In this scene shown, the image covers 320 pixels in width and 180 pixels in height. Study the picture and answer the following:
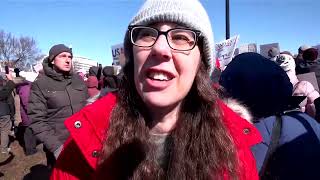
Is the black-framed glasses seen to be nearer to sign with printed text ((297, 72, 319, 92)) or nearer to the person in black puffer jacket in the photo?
the person in black puffer jacket

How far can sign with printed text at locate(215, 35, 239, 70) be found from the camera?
845 centimetres

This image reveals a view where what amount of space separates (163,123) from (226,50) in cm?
731

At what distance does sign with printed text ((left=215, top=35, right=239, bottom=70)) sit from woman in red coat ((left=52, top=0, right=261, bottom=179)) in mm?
6836

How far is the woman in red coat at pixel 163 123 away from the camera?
152 cm

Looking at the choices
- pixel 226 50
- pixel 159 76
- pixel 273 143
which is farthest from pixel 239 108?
pixel 226 50

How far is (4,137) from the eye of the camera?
24.5 ft

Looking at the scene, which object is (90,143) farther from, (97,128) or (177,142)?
(177,142)

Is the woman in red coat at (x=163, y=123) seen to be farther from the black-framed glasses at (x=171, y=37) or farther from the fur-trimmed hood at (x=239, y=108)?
the fur-trimmed hood at (x=239, y=108)

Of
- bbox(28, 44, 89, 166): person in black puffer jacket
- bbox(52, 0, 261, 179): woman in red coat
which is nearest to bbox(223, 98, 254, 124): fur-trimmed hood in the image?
bbox(52, 0, 261, 179): woman in red coat

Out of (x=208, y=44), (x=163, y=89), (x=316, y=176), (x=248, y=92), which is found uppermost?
(x=208, y=44)

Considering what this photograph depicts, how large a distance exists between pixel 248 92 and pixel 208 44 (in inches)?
23.9

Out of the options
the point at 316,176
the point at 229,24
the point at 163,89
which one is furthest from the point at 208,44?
the point at 229,24

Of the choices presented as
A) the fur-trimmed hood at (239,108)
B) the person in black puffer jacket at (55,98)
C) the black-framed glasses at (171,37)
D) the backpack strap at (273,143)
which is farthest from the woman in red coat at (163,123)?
the person in black puffer jacket at (55,98)

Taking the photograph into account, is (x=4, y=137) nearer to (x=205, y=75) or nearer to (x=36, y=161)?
(x=36, y=161)
